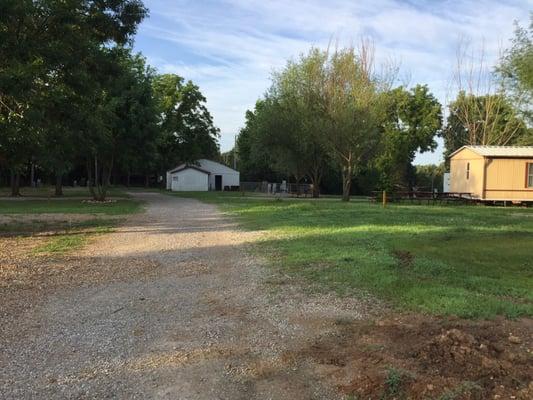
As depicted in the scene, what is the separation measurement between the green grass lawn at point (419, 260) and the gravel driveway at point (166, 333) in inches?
32.1

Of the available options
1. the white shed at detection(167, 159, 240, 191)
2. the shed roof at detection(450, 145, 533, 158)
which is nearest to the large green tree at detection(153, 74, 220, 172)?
the white shed at detection(167, 159, 240, 191)

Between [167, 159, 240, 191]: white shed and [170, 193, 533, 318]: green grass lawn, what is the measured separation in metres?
45.9

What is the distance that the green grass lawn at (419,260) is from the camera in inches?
254

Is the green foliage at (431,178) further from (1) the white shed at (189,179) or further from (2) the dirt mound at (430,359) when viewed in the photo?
(2) the dirt mound at (430,359)

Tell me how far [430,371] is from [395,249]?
6665mm

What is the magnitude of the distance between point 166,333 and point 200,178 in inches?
2262

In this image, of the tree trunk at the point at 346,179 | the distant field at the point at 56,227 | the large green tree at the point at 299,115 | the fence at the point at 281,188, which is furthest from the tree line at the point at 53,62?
the fence at the point at 281,188

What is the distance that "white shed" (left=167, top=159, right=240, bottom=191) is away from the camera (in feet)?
203

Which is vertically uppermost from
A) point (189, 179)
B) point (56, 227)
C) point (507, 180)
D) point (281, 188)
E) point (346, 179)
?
point (507, 180)

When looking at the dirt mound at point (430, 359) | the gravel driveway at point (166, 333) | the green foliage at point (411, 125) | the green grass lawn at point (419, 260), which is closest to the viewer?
the dirt mound at point (430, 359)

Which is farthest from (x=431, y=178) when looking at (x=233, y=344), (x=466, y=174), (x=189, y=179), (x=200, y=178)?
(x=233, y=344)

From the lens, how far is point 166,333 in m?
5.40

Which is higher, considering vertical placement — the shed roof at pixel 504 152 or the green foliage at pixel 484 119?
the green foliage at pixel 484 119

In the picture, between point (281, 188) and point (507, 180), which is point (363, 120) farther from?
point (281, 188)
